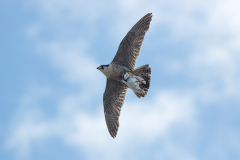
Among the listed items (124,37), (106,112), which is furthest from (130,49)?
(106,112)

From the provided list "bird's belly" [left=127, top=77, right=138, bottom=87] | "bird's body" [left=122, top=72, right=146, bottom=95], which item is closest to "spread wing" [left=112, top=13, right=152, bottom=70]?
"bird's body" [left=122, top=72, right=146, bottom=95]

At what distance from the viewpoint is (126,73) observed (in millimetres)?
14430

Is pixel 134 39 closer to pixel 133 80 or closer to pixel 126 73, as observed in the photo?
pixel 126 73

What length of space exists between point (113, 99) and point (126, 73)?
1.32m

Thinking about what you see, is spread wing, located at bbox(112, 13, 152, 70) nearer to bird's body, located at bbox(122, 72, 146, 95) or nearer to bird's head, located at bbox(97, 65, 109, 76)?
bird's head, located at bbox(97, 65, 109, 76)

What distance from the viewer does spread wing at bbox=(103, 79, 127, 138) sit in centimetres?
1488

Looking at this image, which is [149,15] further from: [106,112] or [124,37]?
[106,112]

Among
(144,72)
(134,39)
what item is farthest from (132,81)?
(134,39)

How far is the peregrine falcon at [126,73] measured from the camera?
14.3m

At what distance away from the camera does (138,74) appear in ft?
47.5

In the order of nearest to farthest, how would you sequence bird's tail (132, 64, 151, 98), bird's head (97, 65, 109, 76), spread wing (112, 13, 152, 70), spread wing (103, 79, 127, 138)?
spread wing (112, 13, 152, 70)
bird's tail (132, 64, 151, 98)
bird's head (97, 65, 109, 76)
spread wing (103, 79, 127, 138)

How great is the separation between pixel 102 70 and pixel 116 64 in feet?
2.03

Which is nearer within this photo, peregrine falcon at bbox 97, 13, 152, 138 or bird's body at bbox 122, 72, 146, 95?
peregrine falcon at bbox 97, 13, 152, 138

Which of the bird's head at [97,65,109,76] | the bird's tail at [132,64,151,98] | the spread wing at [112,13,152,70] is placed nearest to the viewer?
the spread wing at [112,13,152,70]
